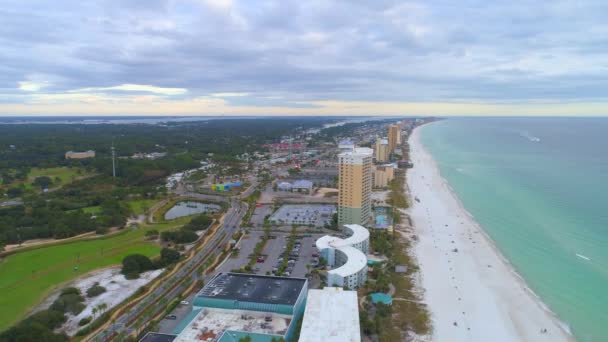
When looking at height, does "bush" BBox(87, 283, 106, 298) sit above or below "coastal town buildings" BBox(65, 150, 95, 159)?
below

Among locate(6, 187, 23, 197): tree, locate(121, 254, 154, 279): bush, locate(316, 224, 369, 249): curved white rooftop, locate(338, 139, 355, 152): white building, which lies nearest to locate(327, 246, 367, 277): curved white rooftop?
locate(316, 224, 369, 249): curved white rooftop

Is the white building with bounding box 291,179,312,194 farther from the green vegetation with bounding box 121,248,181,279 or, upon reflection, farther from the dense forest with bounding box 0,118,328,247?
the green vegetation with bounding box 121,248,181,279

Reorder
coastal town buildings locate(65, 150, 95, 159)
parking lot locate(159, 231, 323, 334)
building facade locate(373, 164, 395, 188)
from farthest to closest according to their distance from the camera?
coastal town buildings locate(65, 150, 95, 159) < building facade locate(373, 164, 395, 188) < parking lot locate(159, 231, 323, 334)

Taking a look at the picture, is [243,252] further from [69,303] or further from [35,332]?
[35,332]

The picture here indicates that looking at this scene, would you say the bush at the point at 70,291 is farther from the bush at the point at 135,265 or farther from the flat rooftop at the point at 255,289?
the flat rooftop at the point at 255,289

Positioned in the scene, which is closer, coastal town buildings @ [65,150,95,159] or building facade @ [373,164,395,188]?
building facade @ [373,164,395,188]

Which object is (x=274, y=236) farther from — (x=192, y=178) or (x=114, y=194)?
(x=192, y=178)
